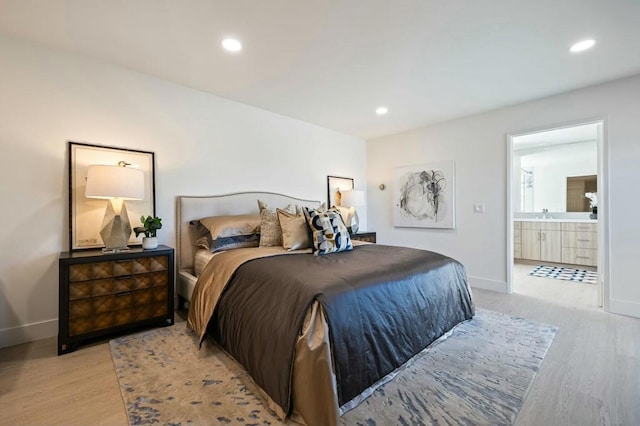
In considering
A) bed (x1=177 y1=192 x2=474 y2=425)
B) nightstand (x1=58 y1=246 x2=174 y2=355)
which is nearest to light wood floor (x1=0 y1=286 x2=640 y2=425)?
nightstand (x1=58 y1=246 x2=174 y2=355)

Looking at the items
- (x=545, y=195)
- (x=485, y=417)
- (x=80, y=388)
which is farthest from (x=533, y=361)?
(x=545, y=195)

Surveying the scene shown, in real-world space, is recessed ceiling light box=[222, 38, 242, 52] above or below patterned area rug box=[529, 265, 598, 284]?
above

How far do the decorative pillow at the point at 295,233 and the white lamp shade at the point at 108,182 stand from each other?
53.8 inches

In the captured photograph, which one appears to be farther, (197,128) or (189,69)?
(197,128)

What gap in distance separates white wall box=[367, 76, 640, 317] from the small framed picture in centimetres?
76

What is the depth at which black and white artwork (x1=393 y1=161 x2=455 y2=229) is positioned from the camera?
166 inches

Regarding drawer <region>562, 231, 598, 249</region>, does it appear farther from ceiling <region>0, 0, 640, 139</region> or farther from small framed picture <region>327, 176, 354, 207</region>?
small framed picture <region>327, 176, 354, 207</region>

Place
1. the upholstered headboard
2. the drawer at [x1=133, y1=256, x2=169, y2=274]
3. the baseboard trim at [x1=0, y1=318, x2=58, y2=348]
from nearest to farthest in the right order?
1. the baseboard trim at [x1=0, y1=318, x2=58, y2=348]
2. the drawer at [x1=133, y1=256, x2=169, y2=274]
3. the upholstered headboard

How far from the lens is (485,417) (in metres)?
1.46

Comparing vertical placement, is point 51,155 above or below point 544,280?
above

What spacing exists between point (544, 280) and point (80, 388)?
5.67 metres

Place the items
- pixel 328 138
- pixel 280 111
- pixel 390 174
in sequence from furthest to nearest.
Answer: pixel 390 174
pixel 328 138
pixel 280 111

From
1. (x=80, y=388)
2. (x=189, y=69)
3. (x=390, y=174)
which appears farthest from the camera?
(x=390, y=174)

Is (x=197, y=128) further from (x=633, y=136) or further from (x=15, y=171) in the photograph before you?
(x=633, y=136)
